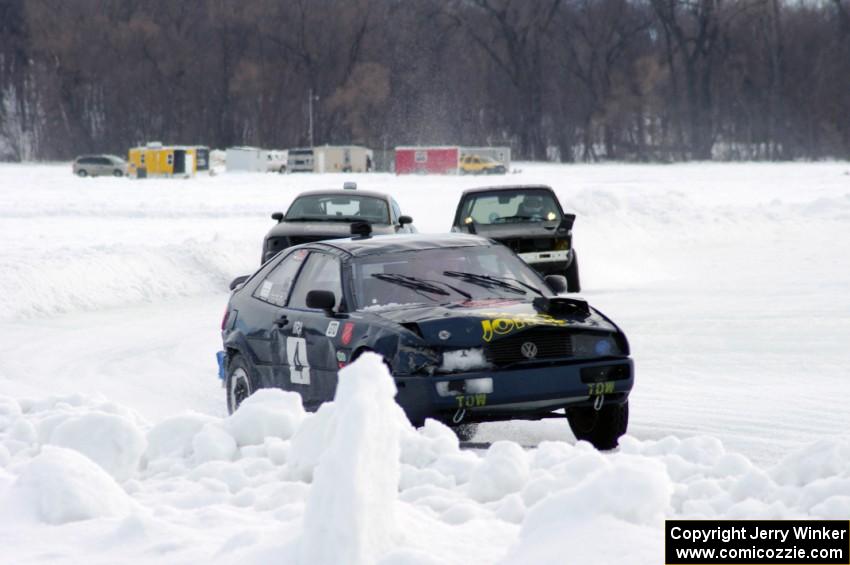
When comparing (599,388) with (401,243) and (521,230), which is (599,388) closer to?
(401,243)

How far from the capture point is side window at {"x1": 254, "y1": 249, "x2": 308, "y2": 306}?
9734mm

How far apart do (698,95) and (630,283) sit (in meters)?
93.0

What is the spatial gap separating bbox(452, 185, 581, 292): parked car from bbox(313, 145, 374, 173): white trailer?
2798 inches

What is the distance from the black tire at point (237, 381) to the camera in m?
9.71

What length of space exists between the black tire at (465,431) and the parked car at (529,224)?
30.0 ft

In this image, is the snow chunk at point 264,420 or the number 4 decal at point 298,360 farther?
the number 4 decal at point 298,360

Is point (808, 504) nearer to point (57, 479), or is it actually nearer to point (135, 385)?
point (57, 479)

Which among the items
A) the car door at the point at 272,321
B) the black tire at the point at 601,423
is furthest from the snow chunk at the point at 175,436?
the black tire at the point at 601,423

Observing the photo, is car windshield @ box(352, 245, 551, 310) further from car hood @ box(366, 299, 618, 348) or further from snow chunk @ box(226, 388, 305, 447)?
snow chunk @ box(226, 388, 305, 447)

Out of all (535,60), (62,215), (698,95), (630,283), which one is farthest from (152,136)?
(630,283)

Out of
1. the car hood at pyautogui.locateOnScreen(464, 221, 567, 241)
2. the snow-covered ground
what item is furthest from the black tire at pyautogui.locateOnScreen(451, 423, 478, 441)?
the car hood at pyautogui.locateOnScreen(464, 221, 567, 241)

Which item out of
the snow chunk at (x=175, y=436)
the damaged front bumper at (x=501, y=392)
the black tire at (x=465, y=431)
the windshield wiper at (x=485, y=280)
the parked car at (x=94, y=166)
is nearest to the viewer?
the snow chunk at (x=175, y=436)

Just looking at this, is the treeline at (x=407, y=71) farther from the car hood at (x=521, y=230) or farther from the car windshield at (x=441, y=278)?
the car windshield at (x=441, y=278)

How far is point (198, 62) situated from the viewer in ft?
388
